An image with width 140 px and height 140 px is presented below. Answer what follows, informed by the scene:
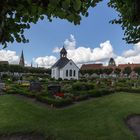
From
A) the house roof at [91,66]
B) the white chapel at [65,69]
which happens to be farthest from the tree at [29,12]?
the house roof at [91,66]

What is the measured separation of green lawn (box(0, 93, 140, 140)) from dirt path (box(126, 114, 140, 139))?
346 millimetres

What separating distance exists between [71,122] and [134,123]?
10.6 ft

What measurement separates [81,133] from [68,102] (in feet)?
31.0

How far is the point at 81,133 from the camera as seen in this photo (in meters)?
12.0

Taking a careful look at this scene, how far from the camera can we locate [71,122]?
47.5 feet

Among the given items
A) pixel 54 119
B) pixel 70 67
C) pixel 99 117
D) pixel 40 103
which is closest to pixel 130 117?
pixel 99 117

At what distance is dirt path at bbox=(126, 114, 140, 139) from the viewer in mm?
12965

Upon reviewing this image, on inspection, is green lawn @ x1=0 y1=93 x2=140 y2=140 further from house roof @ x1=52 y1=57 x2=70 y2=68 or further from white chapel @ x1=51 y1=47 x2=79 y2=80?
house roof @ x1=52 y1=57 x2=70 y2=68

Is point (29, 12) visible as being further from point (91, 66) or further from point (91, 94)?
point (91, 66)

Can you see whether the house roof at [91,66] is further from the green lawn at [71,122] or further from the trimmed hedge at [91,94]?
the green lawn at [71,122]

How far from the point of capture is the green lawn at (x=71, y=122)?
11812 millimetres

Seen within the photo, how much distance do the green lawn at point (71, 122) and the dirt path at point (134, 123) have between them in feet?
1.14

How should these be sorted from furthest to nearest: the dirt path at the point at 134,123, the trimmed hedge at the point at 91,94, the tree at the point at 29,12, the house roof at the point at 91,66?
1. the house roof at the point at 91,66
2. the trimmed hedge at the point at 91,94
3. the dirt path at the point at 134,123
4. the tree at the point at 29,12

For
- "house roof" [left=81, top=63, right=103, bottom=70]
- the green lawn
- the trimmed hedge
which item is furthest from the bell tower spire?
the green lawn
